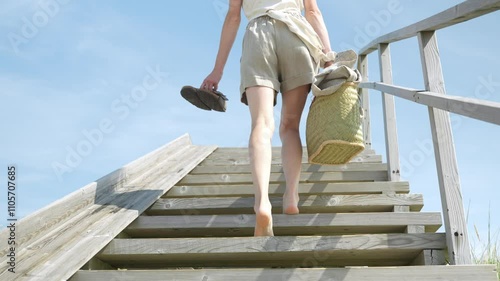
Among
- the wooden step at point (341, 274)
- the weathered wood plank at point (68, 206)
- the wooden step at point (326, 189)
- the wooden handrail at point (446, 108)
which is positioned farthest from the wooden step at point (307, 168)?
the wooden step at point (341, 274)

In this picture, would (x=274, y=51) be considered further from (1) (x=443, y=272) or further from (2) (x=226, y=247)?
(1) (x=443, y=272)

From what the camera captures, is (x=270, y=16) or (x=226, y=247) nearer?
(x=226, y=247)

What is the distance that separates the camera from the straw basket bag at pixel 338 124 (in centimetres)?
256

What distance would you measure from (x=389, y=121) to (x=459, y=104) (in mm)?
1619

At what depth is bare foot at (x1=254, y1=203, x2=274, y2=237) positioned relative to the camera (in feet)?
7.50

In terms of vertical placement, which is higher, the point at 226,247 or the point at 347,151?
the point at 347,151

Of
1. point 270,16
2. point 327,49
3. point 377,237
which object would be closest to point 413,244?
point 377,237

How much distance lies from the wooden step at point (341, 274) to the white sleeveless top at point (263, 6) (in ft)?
4.23

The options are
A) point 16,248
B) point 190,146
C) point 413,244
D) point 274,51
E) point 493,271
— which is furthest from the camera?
point 190,146

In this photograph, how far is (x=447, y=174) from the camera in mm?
2342

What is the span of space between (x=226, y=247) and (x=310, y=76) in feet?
3.01

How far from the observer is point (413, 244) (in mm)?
2428

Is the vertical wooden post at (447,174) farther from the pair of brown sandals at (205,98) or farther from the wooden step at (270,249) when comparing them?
the pair of brown sandals at (205,98)

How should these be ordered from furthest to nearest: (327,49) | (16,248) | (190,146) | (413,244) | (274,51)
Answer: (190,146) < (327,49) < (274,51) < (413,244) < (16,248)
